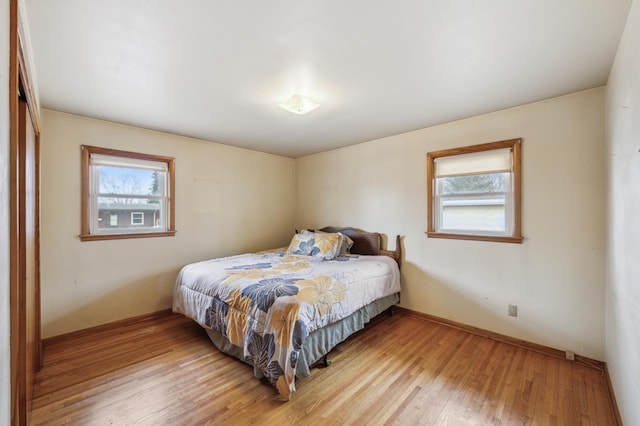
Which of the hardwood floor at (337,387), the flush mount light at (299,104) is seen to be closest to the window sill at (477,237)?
the hardwood floor at (337,387)

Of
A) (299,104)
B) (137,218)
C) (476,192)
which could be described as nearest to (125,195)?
(137,218)

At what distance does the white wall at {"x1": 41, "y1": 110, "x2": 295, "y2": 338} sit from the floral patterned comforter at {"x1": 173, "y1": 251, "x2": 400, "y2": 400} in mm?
663

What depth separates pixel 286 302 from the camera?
6.81 ft

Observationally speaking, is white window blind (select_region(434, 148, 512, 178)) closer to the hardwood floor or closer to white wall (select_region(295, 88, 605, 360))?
white wall (select_region(295, 88, 605, 360))

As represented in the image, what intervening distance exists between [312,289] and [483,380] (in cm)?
153

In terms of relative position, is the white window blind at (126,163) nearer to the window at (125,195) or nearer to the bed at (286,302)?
the window at (125,195)

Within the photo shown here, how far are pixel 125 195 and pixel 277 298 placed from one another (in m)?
2.45

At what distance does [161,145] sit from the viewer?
3508mm

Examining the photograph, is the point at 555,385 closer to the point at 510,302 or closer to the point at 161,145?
the point at 510,302

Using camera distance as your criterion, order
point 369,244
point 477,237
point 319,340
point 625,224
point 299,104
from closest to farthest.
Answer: point 625,224 < point 319,340 < point 299,104 < point 477,237 < point 369,244

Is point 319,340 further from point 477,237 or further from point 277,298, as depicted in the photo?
point 477,237

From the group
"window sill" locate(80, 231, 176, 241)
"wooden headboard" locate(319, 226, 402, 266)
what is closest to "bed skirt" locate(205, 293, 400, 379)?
"wooden headboard" locate(319, 226, 402, 266)

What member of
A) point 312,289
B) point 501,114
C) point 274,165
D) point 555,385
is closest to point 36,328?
point 312,289

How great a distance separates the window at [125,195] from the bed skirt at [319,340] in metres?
1.65
